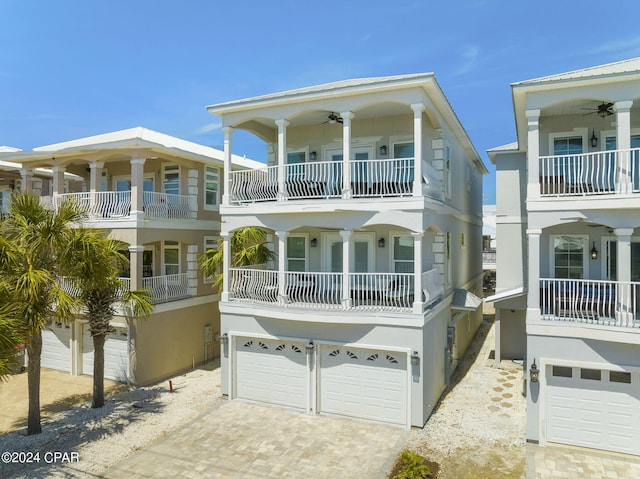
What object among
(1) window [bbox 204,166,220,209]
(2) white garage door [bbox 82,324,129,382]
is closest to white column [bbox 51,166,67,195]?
(1) window [bbox 204,166,220,209]

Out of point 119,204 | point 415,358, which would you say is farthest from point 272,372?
point 119,204

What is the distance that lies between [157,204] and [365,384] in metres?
9.41

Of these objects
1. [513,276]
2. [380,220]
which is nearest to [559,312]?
[380,220]

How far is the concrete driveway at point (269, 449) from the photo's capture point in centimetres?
866

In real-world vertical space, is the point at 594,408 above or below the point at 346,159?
below

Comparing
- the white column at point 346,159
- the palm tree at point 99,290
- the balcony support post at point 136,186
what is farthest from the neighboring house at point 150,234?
the white column at point 346,159

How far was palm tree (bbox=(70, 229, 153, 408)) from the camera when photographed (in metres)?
10.2

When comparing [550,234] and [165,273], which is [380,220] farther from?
[165,273]

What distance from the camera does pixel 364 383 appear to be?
11023 mm

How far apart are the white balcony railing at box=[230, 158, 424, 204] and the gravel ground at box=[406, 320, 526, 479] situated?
237 inches

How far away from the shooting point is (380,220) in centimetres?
1087

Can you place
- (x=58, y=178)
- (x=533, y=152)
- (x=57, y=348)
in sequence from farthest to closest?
(x=58, y=178)
(x=57, y=348)
(x=533, y=152)

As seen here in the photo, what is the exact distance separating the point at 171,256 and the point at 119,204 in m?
2.96

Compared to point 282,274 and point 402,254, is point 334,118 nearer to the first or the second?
point 402,254
